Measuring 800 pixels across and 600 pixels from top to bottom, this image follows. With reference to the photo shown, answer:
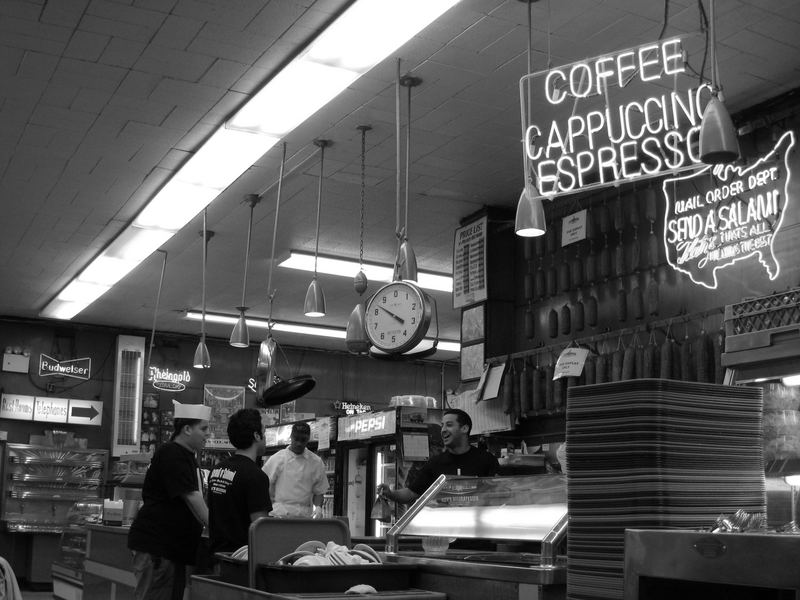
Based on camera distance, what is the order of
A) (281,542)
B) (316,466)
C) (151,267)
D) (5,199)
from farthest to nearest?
1. (151,267)
2. (5,199)
3. (316,466)
4. (281,542)

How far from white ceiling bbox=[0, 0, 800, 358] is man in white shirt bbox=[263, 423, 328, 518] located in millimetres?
2443

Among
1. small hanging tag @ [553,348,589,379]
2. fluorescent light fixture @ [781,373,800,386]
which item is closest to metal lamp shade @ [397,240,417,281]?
small hanging tag @ [553,348,589,379]

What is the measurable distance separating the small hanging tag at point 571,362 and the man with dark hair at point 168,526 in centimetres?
341

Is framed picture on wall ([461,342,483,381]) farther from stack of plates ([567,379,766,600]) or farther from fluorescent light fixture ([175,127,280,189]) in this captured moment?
stack of plates ([567,379,766,600])

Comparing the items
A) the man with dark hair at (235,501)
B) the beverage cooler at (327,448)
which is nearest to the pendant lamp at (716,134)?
the man with dark hair at (235,501)

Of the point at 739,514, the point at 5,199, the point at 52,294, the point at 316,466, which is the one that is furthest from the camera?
the point at 52,294

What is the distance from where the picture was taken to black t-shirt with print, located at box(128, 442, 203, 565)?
5.47 m

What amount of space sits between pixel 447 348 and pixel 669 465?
14.2 m

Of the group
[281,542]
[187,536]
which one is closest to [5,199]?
[187,536]

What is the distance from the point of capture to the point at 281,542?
11.8 ft

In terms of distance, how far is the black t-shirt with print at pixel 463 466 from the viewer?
647cm

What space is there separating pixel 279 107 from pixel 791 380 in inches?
188

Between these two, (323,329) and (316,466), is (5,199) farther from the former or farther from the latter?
(323,329)

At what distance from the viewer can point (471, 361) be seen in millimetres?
9477
